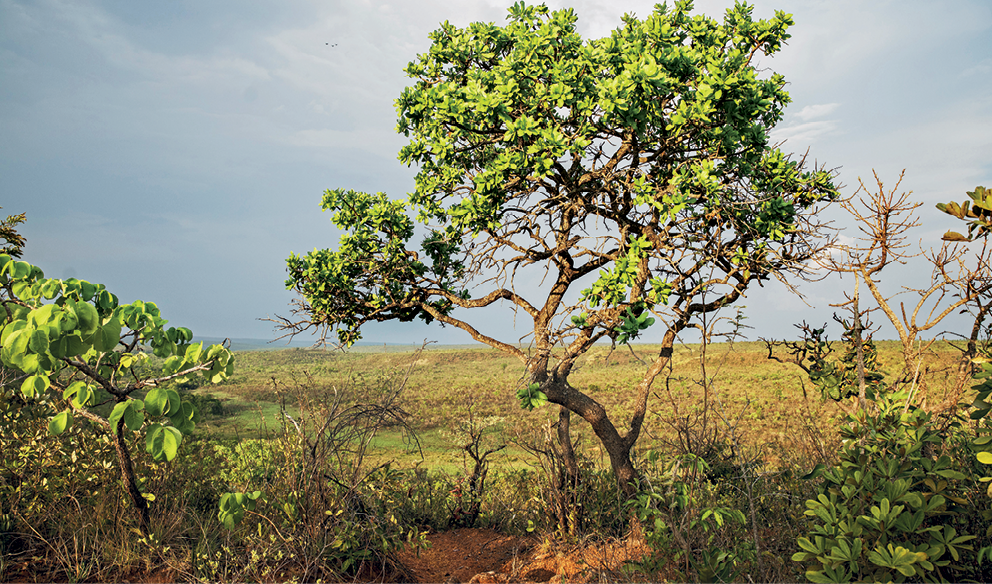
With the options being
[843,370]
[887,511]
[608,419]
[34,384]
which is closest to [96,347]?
[34,384]

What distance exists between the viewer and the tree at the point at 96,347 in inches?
98.8

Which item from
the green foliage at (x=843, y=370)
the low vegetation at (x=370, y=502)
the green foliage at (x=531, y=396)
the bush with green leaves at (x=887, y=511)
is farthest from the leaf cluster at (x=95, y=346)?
the green foliage at (x=843, y=370)

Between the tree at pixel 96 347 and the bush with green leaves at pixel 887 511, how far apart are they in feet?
10.4

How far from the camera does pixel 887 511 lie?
2.59m

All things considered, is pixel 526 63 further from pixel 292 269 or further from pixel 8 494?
pixel 8 494

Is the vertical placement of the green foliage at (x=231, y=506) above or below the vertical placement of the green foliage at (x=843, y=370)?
below

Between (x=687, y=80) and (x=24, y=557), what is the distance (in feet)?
22.4

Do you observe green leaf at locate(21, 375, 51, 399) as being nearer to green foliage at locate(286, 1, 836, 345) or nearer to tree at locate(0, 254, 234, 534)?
tree at locate(0, 254, 234, 534)

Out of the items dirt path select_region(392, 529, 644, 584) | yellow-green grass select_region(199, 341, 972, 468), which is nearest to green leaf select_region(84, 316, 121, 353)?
dirt path select_region(392, 529, 644, 584)

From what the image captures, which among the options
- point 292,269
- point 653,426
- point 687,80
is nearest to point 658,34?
point 687,80

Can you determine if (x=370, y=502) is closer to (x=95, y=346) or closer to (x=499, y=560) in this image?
(x=499, y=560)

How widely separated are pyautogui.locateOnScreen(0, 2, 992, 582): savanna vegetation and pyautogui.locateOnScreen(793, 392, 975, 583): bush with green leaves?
0.07 ft

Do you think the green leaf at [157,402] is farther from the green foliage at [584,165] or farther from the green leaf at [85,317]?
the green foliage at [584,165]

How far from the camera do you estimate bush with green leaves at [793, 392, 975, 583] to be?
2516 mm
